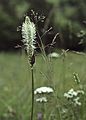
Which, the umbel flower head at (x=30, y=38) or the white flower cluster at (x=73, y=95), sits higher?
the umbel flower head at (x=30, y=38)

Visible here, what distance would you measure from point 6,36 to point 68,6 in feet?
4.65

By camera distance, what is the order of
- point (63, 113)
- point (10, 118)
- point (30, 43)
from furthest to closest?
point (10, 118) < point (63, 113) < point (30, 43)

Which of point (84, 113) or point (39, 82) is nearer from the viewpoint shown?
point (84, 113)

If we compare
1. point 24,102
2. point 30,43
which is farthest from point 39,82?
point 30,43

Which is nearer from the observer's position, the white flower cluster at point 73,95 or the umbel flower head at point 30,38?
the umbel flower head at point 30,38

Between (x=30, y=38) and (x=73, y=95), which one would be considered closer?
(x=30, y=38)

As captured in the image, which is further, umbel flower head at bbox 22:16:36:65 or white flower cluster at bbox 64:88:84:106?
white flower cluster at bbox 64:88:84:106

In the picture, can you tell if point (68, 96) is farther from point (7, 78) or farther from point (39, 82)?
point (7, 78)

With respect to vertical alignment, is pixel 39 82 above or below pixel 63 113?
above

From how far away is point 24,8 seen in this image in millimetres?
9719

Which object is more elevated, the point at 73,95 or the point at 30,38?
the point at 30,38

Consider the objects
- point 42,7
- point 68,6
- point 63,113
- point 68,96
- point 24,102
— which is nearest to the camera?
point 68,96

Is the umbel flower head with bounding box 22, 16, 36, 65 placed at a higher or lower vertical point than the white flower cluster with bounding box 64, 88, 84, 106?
higher

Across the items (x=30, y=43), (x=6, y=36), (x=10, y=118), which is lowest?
(x=10, y=118)
